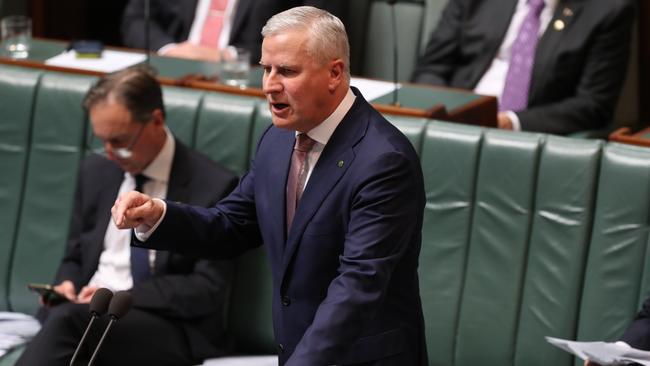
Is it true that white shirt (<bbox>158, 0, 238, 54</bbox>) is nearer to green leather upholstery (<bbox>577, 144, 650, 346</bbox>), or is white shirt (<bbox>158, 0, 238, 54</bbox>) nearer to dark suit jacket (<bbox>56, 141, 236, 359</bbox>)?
dark suit jacket (<bbox>56, 141, 236, 359</bbox>)

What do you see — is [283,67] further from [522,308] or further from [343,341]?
[522,308]

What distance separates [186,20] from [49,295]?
1.79 m

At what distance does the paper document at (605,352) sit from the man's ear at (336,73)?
65 centimetres

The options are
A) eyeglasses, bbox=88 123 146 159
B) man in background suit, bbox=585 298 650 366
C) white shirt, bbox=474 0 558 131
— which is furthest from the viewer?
white shirt, bbox=474 0 558 131

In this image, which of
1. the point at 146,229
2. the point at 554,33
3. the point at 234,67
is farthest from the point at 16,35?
the point at 146,229

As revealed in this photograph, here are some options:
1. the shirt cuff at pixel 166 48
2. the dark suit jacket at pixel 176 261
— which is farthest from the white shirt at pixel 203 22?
the dark suit jacket at pixel 176 261

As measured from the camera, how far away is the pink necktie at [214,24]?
453 cm

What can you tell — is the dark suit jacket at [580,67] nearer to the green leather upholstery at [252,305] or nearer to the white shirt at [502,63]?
the white shirt at [502,63]

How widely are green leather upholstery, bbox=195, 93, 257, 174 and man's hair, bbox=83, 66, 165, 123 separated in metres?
0.19

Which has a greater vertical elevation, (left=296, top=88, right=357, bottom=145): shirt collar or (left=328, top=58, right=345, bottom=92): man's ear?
(left=328, top=58, right=345, bottom=92): man's ear

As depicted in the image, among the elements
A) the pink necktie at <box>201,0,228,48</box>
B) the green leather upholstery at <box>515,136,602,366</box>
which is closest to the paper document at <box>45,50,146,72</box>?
the pink necktie at <box>201,0,228,48</box>

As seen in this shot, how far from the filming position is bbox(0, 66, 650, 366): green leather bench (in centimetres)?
290

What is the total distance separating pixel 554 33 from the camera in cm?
386

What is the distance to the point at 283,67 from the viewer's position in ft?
6.88
